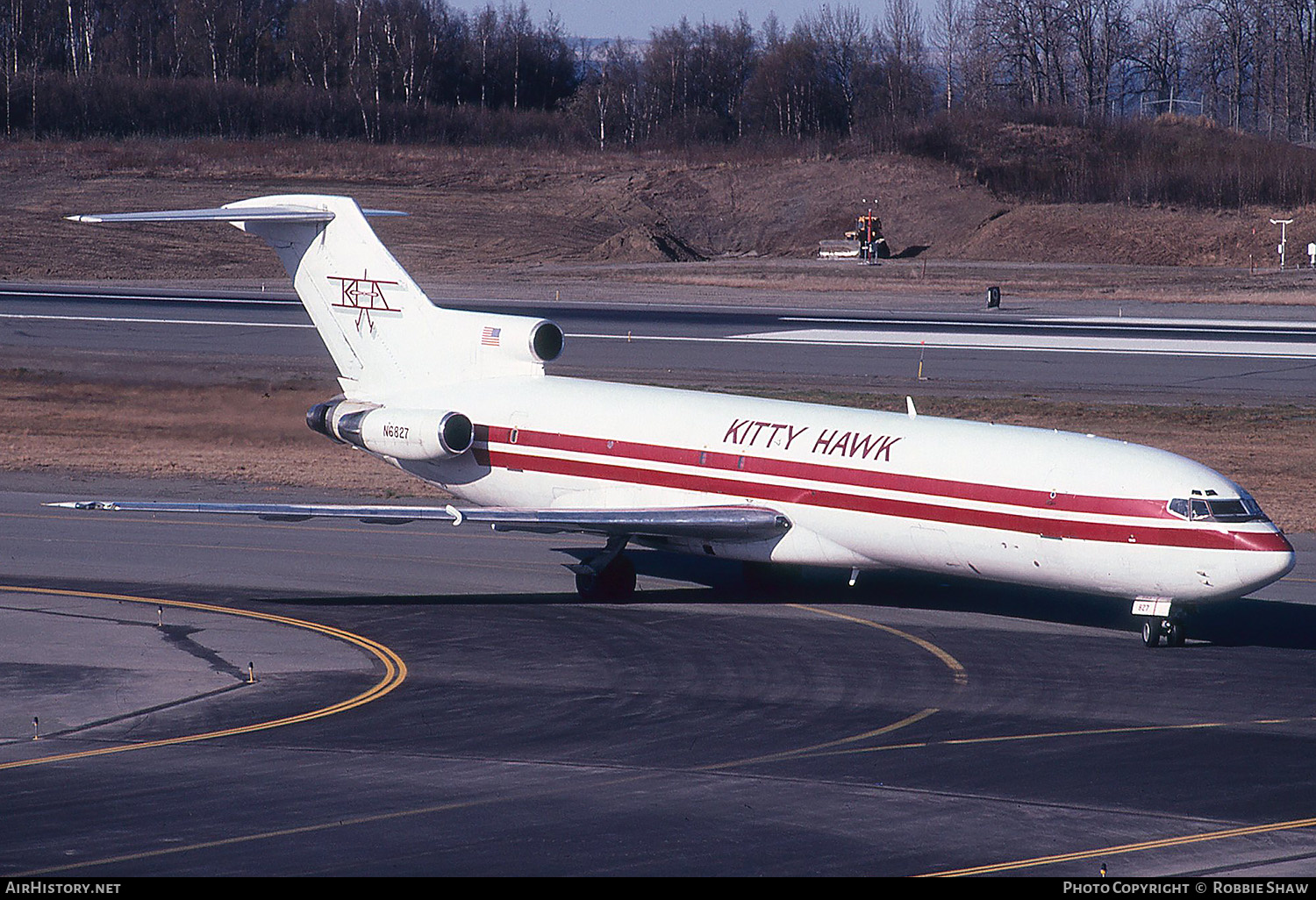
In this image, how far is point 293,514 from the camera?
24.6 m

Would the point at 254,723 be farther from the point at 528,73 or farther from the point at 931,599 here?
the point at 528,73

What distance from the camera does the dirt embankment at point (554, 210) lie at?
9188cm

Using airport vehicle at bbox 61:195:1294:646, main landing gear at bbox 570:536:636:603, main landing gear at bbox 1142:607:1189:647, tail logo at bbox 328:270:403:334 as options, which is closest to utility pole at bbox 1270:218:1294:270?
airport vehicle at bbox 61:195:1294:646

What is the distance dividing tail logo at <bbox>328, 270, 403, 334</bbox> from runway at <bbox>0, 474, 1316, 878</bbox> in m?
4.89

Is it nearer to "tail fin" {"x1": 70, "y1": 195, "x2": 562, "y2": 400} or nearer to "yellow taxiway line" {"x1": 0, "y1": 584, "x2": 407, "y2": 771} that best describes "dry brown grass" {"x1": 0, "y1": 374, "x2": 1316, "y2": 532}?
"tail fin" {"x1": 70, "y1": 195, "x2": 562, "y2": 400}

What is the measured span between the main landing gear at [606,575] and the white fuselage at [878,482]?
0.95 metres

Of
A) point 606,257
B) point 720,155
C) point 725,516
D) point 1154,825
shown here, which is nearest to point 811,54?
point 720,155

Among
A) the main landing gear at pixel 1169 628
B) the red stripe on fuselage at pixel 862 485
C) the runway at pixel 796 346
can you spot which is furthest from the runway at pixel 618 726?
the runway at pixel 796 346

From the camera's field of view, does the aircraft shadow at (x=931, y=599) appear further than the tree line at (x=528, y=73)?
No

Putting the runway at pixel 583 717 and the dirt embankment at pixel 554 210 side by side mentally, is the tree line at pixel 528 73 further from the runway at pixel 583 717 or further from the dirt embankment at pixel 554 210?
the runway at pixel 583 717

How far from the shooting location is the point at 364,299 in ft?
100

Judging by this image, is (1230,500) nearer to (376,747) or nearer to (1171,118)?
(376,747)

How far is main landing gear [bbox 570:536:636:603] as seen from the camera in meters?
25.8

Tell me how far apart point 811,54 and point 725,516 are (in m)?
146
